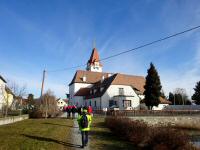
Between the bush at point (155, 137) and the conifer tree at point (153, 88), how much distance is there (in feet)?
117

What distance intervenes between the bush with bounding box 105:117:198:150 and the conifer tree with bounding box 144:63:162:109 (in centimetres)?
3558

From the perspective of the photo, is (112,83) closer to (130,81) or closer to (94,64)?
(130,81)

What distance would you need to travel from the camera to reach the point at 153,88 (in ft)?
173

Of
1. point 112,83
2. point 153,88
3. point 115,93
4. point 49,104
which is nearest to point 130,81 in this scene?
point 115,93

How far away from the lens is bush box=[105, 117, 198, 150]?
1092 centimetres

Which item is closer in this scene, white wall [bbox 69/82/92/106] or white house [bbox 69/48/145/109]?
white house [bbox 69/48/145/109]

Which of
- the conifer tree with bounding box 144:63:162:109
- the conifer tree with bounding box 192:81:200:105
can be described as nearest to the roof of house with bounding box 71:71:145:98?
the conifer tree with bounding box 144:63:162:109

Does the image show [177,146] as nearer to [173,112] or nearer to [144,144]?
[144,144]

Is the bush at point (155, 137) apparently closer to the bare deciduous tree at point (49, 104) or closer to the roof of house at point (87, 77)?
the bare deciduous tree at point (49, 104)

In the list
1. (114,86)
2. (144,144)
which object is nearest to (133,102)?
(114,86)

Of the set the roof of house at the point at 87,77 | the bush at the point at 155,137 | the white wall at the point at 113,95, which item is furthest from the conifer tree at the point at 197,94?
the bush at the point at 155,137

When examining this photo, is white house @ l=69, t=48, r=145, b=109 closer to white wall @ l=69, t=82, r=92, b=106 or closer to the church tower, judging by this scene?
white wall @ l=69, t=82, r=92, b=106

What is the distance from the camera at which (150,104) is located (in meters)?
52.8

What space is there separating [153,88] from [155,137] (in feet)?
134
